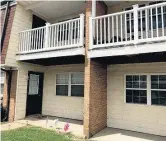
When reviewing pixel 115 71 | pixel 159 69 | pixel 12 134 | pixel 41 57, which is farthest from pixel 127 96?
pixel 12 134

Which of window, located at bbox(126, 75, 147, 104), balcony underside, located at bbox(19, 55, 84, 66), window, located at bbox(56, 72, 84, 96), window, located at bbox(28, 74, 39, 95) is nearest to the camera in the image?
window, located at bbox(126, 75, 147, 104)

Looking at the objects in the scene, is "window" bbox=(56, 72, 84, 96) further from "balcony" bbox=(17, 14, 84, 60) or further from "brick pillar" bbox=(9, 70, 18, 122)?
"brick pillar" bbox=(9, 70, 18, 122)

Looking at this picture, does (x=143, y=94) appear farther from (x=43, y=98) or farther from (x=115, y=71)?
(x=43, y=98)

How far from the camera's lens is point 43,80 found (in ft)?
39.4

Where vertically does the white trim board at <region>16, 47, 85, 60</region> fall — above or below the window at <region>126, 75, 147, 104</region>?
above

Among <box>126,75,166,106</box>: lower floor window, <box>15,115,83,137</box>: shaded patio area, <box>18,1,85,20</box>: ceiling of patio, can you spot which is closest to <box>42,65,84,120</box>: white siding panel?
<box>15,115,83,137</box>: shaded patio area

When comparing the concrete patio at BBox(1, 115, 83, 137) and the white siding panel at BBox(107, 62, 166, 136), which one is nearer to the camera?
the white siding panel at BBox(107, 62, 166, 136)

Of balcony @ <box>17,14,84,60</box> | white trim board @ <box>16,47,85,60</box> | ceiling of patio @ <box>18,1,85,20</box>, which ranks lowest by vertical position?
white trim board @ <box>16,47,85,60</box>

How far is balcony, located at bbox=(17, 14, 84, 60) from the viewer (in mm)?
8078

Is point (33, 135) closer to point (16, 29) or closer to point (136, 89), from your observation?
point (136, 89)

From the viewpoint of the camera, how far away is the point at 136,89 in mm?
8766

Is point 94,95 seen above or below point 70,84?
below

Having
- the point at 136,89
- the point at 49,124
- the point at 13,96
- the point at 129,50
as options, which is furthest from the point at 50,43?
the point at 136,89

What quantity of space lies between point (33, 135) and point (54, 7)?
696 cm
